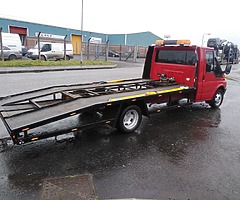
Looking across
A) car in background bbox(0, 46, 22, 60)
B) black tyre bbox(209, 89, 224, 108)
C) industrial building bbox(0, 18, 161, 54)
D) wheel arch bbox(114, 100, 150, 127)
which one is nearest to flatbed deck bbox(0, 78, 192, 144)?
wheel arch bbox(114, 100, 150, 127)

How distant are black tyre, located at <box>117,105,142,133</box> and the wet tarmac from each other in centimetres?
17

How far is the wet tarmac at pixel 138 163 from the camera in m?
3.31

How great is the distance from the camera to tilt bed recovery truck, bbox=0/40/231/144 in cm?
411

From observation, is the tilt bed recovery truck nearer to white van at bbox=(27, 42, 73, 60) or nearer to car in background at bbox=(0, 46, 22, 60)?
car in background at bbox=(0, 46, 22, 60)

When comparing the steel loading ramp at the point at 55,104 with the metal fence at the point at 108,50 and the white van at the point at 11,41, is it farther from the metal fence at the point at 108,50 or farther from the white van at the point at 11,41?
the metal fence at the point at 108,50

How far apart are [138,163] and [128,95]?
5.73ft

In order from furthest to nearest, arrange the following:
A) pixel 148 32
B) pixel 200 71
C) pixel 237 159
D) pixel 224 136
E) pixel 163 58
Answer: pixel 148 32
pixel 163 58
pixel 200 71
pixel 224 136
pixel 237 159

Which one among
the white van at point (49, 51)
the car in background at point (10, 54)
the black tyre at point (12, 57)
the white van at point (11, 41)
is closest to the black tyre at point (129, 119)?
the car in background at point (10, 54)

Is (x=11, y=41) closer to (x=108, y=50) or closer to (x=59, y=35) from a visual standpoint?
(x=108, y=50)

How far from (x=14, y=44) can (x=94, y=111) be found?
63.4 feet

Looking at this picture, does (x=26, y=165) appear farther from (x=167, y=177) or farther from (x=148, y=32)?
(x=148, y=32)

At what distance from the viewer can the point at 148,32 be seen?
55.1m

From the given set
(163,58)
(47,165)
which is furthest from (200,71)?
(47,165)

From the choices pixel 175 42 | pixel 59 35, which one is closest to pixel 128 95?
pixel 175 42
